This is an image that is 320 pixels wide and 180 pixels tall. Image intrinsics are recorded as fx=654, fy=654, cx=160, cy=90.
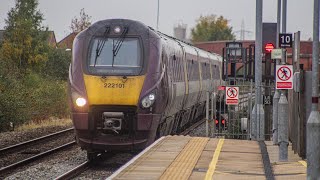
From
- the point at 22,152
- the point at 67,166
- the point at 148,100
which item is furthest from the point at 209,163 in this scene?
the point at 22,152

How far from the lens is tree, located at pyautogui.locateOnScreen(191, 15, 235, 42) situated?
108 meters

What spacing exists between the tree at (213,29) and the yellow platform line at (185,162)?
312 ft

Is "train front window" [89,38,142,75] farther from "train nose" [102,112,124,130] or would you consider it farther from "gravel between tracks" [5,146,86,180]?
"gravel between tracks" [5,146,86,180]

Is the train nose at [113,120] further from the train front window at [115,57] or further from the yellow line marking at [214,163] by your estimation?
the yellow line marking at [214,163]

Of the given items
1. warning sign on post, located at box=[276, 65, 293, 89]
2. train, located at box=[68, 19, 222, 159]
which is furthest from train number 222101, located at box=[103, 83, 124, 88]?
warning sign on post, located at box=[276, 65, 293, 89]

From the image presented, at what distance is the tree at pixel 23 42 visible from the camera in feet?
142

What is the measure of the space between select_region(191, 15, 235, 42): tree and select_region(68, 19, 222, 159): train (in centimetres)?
9281

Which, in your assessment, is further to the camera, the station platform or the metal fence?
the metal fence

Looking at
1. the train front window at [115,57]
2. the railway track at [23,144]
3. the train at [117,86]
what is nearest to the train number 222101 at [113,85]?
the train at [117,86]

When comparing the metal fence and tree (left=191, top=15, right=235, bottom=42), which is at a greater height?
tree (left=191, top=15, right=235, bottom=42)

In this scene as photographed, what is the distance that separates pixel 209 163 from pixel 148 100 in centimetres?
422

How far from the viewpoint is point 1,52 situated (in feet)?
142

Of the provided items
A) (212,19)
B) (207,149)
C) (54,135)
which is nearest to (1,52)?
(54,135)

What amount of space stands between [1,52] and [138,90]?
3079 centimetres
